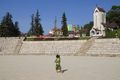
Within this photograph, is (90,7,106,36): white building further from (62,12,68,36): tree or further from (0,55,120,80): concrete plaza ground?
(0,55,120,80): concrete plaza ground

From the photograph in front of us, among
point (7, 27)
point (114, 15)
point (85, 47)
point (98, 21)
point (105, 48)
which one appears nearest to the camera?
point (105, 48)

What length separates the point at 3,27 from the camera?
7362cm

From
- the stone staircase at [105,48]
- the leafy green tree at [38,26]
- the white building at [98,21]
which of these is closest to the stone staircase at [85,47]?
the stone staircase at [105,48]

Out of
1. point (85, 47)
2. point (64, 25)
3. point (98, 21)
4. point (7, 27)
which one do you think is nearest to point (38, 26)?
point (64, 25)

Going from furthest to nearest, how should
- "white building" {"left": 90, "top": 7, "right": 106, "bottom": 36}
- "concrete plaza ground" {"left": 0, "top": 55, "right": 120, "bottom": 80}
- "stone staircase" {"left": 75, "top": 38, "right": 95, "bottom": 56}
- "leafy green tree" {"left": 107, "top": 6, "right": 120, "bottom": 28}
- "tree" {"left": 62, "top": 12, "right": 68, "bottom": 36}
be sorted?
"leafy green tree" {"left": 107, "top": 6, "right": 120, "bottom": 28} → "tree" {"left": 62, "top": 12, "right": 68, "bottom": 36} → "white building" {"left": 90, "top": 7, "right": 106, "bottom": 36} → "stone staircase" {"left": 75, "top": 38, "right": 95, "bottom": 56} → "concrete plaza ground" {"left": 0, "top": 55, "right": 120, "bottom": 80}

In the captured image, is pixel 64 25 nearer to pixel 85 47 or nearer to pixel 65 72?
pixel 85 47

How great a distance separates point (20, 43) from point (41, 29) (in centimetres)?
3621

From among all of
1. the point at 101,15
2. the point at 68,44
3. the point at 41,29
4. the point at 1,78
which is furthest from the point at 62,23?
the point at 1,78

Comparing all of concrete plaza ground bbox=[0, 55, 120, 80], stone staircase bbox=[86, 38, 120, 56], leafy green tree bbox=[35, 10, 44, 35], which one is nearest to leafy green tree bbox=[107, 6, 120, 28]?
leafy green tree bbox=[35, 10, 44, 35]

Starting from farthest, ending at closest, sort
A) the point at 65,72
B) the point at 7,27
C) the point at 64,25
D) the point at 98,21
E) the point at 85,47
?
the point at 64,25 → the point at 98,21 → the point at 7,27 → the point at 85,47 → the point at 65,72

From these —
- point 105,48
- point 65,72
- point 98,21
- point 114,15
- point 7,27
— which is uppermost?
point 114,15

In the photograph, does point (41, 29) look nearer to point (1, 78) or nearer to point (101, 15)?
point (101, 15)

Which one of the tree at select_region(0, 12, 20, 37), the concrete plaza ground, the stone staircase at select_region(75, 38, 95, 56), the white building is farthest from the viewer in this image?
the white building

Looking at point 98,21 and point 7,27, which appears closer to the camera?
point 7,27
